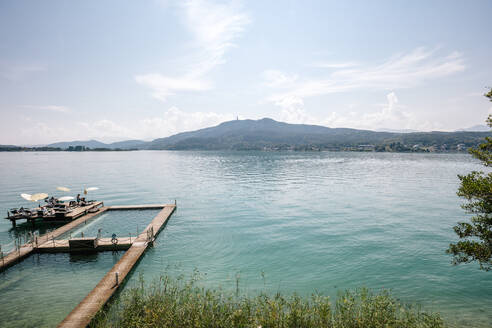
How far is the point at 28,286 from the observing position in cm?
1922

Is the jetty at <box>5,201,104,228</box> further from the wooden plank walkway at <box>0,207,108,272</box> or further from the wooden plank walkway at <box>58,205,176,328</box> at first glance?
the wooden plank walkway at <box>58,205,176,328</box>

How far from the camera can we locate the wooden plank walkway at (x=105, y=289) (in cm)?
1386

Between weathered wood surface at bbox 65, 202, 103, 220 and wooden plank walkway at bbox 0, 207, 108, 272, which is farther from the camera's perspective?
weathered wood surface at bbox 65, 202, 103, 220

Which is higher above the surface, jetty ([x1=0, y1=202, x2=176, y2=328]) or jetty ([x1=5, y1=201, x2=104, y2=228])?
jetty ([x1=5, y1=201, x2=104, y2=228])

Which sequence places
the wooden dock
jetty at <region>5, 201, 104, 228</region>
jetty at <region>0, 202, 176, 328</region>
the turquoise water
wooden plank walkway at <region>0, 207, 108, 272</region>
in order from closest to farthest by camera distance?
1. jetty at <region>0, 202, 176, 328</region>
2. the turquoise water
3. wooden plank walkway at <region>0, 207, 108, 272</region>
4. the wooden dock
5. jetty at <region>5, 201, 104, 228</region>

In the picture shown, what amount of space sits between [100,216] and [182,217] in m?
12.8

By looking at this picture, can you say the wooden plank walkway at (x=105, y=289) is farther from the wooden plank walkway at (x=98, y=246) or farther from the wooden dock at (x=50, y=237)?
the wooden dock at (x=50, y=237)

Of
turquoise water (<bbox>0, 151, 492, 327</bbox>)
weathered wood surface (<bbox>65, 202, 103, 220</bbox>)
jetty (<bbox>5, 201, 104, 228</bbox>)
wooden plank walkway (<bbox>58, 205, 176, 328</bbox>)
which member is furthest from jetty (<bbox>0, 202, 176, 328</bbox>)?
jetty (<bbox>5, 201, 104, 228</bbox>)

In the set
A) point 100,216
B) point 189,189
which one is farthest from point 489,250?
point 189,189

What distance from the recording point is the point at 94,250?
25406mm

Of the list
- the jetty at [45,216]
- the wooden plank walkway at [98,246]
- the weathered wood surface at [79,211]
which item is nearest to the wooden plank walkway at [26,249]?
the wooden plank walkway at [98,246]

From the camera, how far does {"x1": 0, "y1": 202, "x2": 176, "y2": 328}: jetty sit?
14750mm

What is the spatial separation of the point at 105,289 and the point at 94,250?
9944 mm

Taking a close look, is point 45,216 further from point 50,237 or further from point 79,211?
point 50,237
